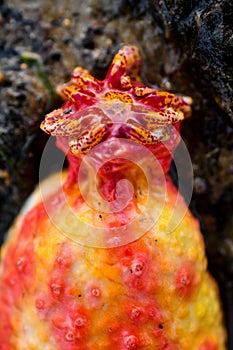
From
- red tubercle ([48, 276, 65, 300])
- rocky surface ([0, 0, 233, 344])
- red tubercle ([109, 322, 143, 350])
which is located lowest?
red tubercle ([109, 322, 143, 350])

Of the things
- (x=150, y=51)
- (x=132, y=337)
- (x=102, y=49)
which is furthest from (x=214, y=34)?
(x=132, y=337)

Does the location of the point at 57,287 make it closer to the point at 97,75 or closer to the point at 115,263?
the point at 115,263

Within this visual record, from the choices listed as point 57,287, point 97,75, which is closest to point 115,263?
point 57,287

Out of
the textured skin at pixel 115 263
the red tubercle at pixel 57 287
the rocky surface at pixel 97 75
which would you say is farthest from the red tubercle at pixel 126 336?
the rocky surface at pixel 97 75

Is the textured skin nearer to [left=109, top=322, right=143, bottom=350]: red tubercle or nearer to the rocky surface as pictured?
[left=109, top=322, right=143, bottom=350]: red tubercle

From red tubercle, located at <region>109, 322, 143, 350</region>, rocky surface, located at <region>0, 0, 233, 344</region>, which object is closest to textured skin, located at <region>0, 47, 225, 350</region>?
red tubercle, located at <region>109, 322, 143, 350</region>

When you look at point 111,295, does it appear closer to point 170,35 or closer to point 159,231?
point 159,231
